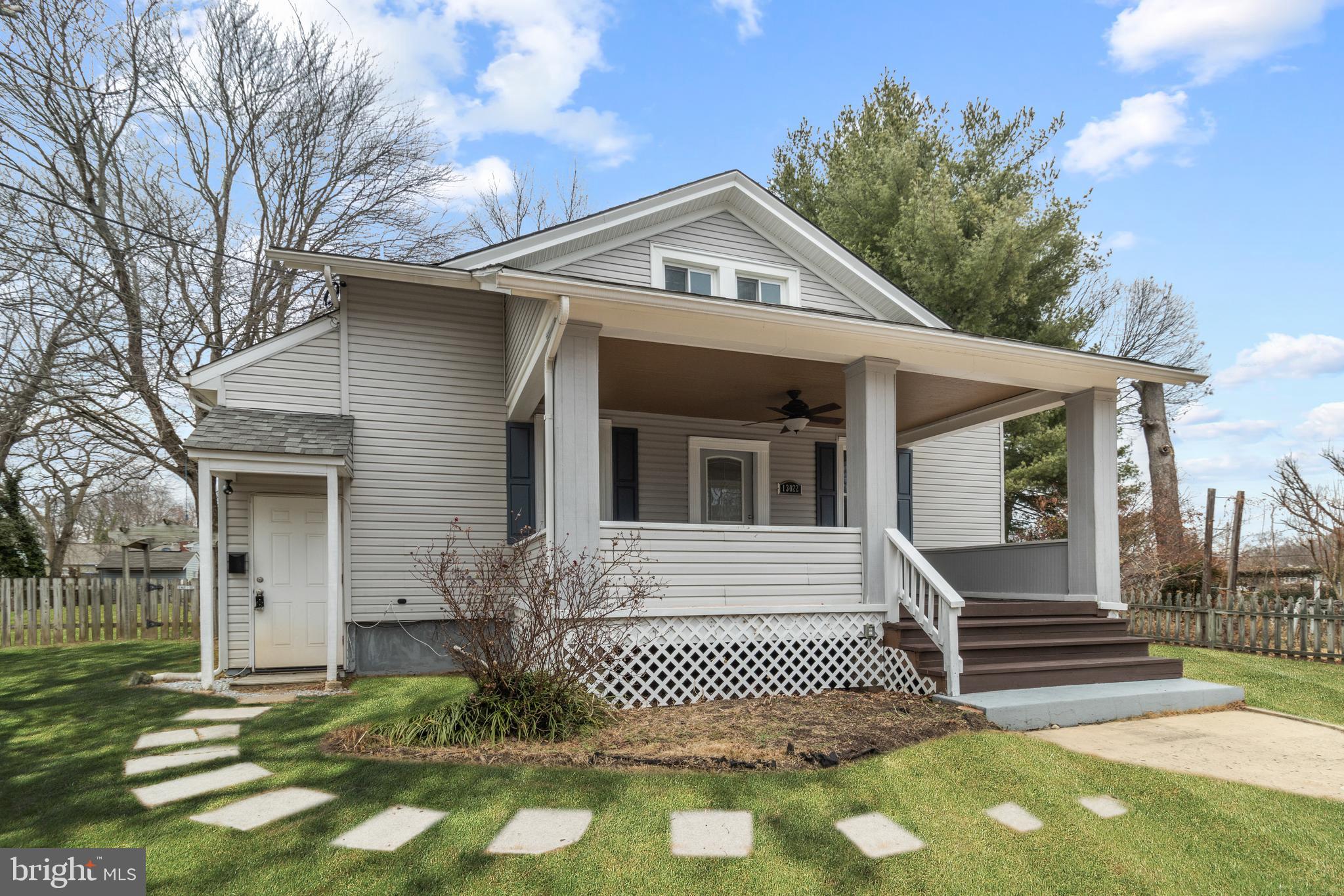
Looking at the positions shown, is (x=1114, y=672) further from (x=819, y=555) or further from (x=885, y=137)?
(x=885, y=137)

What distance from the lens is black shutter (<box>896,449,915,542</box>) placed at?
9656 mm

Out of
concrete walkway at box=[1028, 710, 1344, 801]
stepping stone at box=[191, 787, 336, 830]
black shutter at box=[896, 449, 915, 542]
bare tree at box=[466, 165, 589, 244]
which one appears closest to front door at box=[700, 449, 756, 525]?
black shutter at box=[896, 449, 915, 542]

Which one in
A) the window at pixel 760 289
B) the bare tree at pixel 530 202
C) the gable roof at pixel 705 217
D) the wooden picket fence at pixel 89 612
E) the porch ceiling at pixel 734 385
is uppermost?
the bare tree at pixel 530 202

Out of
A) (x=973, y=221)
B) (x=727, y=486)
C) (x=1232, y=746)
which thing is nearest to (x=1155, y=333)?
(x=973, y=221)

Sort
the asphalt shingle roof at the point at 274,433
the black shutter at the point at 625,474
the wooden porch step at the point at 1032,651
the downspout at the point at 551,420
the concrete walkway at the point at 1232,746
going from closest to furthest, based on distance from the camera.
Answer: the concrete walkway at the point at 1232,746
the downspout at the point at 551,420
the wooden porch step at the point at 1032,651
the asphalt shingle roof at the point at 274,433
the black shutter at the point at 625,474

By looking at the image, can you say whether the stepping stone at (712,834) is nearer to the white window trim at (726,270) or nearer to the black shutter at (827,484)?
the white window trim at (726,270)

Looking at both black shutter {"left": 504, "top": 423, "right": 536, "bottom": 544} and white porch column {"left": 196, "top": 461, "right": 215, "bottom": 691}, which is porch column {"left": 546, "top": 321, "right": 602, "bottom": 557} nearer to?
black shutter {"left": 504, "top": 423, "right": 536, "bottom": 544}

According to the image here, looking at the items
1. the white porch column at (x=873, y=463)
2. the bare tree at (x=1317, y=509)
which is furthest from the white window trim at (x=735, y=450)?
the bare tree at (x=1317, y=509)

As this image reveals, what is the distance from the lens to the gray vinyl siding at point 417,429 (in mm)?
7934

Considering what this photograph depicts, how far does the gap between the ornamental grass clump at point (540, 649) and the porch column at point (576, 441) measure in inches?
6.7

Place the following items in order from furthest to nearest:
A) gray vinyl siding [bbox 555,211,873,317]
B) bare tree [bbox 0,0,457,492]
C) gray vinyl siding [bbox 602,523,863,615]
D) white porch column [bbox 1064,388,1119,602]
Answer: bare tree [bbox 0,0,457,492] → gray vinyl siding [bbox 555,211,873,317] → white porch column [bbox 1064,388,1119,602] → gray vinyl siding [bbox 602,523,863,615]

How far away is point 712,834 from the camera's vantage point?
326cm

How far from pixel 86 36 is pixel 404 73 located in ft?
17.8

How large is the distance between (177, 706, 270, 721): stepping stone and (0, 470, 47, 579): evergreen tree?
10483mm
